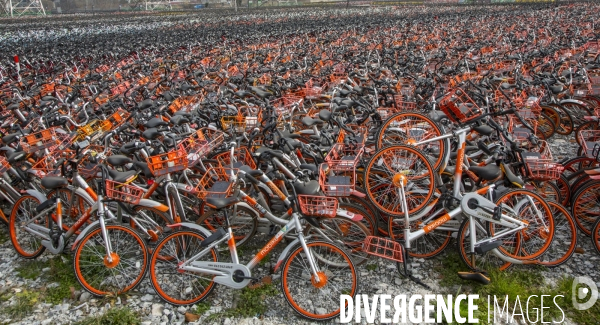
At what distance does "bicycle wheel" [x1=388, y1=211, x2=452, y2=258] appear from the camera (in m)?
4.24

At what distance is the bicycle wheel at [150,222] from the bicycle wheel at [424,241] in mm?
2601

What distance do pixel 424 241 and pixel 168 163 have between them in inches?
120

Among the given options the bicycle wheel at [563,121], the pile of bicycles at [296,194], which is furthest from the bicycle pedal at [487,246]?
the bicycle wheel at [563,121]

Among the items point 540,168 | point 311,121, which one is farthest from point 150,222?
point 540,168

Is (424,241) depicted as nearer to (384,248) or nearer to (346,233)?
(384,248)

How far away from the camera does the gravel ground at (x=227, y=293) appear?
3680mm

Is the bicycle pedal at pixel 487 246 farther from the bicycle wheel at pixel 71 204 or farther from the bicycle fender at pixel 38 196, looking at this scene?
the bicycle fender at pixel 38 196

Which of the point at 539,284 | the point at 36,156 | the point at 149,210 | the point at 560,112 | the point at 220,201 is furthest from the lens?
the point at 560,112

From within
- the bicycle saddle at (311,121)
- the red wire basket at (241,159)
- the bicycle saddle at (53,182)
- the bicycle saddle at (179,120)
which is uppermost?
the bicycle saddle at (179,120)

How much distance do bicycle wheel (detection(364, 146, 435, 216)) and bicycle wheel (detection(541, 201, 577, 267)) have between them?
1235mm

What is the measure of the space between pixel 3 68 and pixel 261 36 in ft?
40.9

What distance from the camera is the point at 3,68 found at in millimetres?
13078

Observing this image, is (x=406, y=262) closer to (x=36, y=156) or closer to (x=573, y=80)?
(x=36, y=156)

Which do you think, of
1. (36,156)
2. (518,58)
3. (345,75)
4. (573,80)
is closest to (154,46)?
(345,75)
